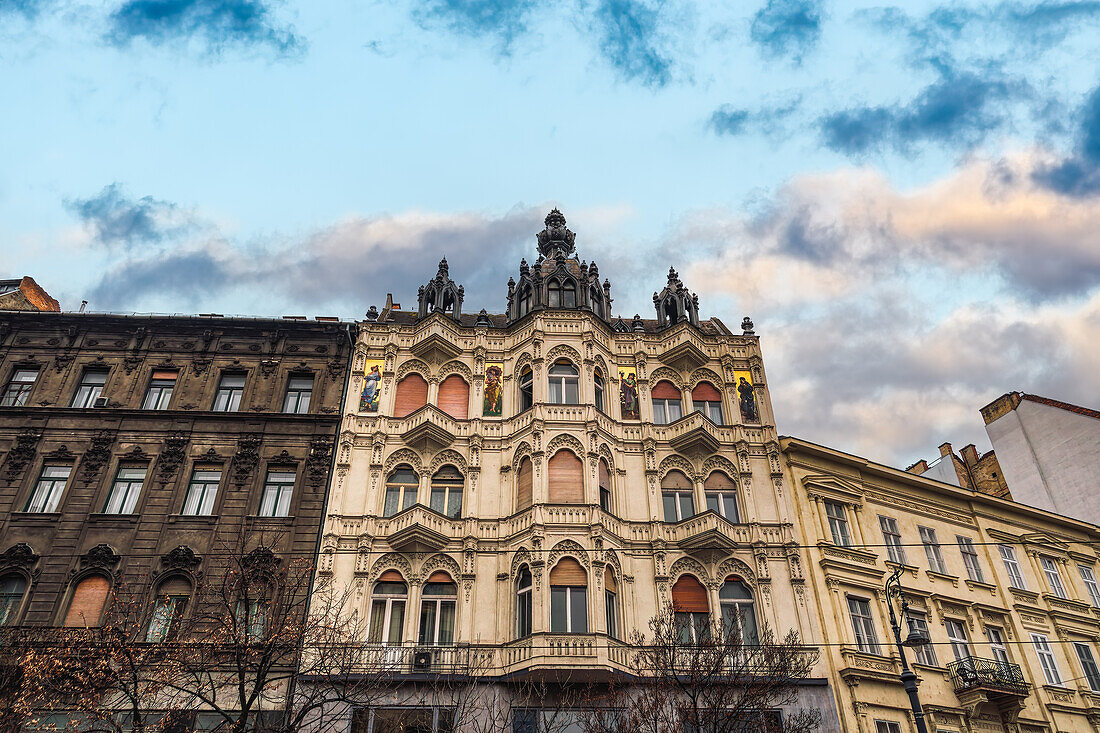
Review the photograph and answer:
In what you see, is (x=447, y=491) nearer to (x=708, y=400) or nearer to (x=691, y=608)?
(x=691, y=608)

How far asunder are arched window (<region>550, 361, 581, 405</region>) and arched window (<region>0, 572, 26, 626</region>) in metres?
→ 20.1

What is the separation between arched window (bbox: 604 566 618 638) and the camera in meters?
27.2

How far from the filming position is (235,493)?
2933 centimetres

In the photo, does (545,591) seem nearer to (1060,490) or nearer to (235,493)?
(235,493)

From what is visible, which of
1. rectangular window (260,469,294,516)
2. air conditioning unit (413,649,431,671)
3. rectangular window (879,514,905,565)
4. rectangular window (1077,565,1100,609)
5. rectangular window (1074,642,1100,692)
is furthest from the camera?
rectangular window (1077,565,1100,609)

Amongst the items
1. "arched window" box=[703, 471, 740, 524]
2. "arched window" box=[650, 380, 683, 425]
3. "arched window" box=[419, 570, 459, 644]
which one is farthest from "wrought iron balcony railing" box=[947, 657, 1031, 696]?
"arched window" box=[419, 570, 459, 644]

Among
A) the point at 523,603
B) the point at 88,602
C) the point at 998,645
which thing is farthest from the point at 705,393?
the point at 88,602

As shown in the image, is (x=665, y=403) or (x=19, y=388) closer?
(x=19, y=388)

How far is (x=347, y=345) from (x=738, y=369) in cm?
1731

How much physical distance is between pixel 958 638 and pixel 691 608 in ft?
38.1

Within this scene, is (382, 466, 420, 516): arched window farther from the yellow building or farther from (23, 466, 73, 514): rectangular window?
the yellow building

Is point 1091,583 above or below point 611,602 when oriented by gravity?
above

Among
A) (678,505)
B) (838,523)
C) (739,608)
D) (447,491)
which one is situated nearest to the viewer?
(739,608)

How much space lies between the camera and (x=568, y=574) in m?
27.5
